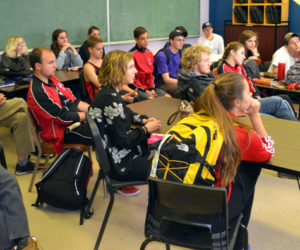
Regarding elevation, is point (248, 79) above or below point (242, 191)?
above

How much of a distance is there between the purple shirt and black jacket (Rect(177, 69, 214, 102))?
1.45 metres

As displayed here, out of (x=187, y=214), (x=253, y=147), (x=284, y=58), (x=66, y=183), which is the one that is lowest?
(x=66, y=183)

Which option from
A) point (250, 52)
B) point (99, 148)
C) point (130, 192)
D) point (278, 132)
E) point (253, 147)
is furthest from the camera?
point (250, 52)

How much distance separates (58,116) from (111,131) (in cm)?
81

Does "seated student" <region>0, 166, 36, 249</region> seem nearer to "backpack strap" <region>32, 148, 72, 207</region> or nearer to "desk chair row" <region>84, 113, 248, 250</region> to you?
"desk chair row" <region>84, 113, 248, 250</region>

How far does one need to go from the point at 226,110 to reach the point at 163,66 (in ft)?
9.68

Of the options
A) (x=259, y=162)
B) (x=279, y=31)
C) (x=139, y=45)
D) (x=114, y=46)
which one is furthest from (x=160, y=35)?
(x=259, y=162)

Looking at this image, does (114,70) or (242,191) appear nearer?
(242,191)

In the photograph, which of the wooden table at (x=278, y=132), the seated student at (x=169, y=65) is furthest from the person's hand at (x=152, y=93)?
the wooden table at (x=278, y=132)

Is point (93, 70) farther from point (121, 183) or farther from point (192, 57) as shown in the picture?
point (121, 183)

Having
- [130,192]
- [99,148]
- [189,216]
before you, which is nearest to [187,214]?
[189,216]

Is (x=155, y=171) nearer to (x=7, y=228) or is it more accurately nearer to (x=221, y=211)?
(x=221, y=211)

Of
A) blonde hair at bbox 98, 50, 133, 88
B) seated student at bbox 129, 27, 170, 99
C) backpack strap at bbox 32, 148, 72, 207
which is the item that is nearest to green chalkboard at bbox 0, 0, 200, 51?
seated student at bbox 129, 27, 170, 99

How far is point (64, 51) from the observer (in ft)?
17.7
